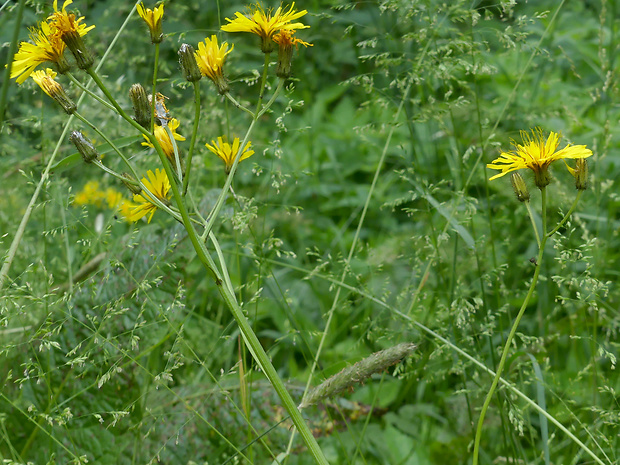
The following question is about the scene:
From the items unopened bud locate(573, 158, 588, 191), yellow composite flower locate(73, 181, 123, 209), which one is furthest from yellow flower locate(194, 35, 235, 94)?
yellow composite flower locate(73, 181, 123, 209)

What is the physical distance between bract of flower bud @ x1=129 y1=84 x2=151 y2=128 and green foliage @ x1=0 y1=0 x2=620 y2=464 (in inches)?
13.2

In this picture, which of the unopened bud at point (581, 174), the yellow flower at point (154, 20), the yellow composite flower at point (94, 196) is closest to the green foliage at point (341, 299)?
the yellow composite flower at point (94, 196)

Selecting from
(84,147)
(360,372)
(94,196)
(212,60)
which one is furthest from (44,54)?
(94,196)

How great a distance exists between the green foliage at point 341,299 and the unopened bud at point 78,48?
1.22 feet

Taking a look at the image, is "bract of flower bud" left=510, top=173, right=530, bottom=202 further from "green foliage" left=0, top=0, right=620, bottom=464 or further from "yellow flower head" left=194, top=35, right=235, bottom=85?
"yellow flower head" left=194, top=35, right=235, bottom=85

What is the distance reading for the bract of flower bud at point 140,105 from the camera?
0.91m

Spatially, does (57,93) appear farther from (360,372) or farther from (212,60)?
(360,372)

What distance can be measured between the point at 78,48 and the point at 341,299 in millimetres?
934

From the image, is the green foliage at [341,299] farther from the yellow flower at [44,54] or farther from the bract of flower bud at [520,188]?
the yellow flower at [44,54]

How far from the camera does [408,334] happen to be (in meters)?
1.60

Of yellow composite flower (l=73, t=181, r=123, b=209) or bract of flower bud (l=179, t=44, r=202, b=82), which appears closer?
bract of flower bud (l=179, t=44, r=202, b=82)

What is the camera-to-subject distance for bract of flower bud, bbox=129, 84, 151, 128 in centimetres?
91

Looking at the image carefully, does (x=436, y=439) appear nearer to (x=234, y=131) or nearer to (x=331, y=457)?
(x=331, y=457)

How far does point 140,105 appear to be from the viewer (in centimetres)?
92
